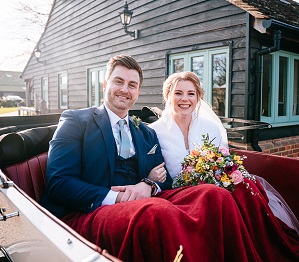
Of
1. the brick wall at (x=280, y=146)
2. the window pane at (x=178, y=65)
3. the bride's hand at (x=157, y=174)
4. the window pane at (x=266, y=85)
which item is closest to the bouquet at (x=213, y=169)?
the bride's hand at (x=157, y=174)

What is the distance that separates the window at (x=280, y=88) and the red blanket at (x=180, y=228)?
4.46 m

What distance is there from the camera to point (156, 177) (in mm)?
2488

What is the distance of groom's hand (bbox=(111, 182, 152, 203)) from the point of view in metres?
2.03

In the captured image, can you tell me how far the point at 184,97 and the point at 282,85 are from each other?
4.27m

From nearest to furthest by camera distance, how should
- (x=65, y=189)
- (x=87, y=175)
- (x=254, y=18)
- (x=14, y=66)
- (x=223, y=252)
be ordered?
(x=223, y=252), (x=65, y=189), (x=87, y=175), (x=254, y=18), (x=14, y=66)

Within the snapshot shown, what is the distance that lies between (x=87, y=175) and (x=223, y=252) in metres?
1.04

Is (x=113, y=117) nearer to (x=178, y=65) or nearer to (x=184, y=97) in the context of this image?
(x=184, y=97)

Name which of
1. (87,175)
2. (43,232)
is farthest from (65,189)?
(43,232)

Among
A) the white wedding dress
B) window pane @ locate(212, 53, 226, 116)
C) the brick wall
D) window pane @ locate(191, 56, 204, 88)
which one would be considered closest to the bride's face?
the white wedding dress

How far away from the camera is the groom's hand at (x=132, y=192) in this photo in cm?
203

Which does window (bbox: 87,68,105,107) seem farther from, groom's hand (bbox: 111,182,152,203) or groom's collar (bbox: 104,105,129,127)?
groom's hand (bbox: 111,182,152,203)

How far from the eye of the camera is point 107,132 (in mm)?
2312

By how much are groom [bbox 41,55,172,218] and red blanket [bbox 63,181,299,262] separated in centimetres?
16

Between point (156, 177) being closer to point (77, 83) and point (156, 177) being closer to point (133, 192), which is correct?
point (133, 192)
